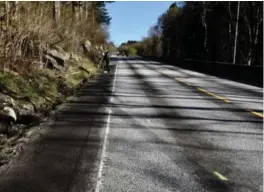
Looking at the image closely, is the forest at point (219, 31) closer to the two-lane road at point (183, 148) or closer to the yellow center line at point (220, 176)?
the two-lane road at point (183, 148)

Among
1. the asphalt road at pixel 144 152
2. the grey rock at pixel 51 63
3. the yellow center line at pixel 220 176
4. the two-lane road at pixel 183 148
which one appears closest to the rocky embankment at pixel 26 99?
the grey rock at pixel 51 63

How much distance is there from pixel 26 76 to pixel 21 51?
1.46 metres

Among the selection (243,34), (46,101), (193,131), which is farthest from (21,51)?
(243,34)

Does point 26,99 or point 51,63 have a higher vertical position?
point 51,63

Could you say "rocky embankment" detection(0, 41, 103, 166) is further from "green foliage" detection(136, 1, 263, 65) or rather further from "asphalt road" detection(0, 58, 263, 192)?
"green foliage" detection(136, 1, 263, 65)

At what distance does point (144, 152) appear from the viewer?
6.91 meters

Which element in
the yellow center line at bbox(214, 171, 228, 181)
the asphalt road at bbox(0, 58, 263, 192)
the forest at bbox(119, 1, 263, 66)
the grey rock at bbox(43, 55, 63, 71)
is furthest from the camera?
the forest at bbox(119, 1, 263, 66)

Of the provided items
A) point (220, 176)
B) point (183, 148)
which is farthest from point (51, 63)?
point (220, 176)

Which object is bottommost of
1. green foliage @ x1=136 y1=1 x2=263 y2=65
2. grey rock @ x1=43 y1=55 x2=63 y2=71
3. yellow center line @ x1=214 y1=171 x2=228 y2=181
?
yellow center line @ x1=214 y1=171 x2=228 y2=181

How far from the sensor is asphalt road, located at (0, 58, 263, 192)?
17.7 feet

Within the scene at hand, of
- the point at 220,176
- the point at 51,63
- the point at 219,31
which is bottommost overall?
the point at 220,176

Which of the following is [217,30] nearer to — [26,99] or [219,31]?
[219,31]

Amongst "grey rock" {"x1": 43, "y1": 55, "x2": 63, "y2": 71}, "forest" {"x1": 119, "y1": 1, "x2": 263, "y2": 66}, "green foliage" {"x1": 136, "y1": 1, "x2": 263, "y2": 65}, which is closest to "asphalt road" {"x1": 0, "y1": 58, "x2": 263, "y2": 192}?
"grey rock" {"x1": 43, "y1": 55, "x2": 63, "y2": 71}

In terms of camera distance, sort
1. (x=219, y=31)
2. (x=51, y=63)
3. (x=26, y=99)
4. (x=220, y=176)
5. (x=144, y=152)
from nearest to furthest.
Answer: (x=220, y=176)
(x=144, y=152)
(x=26, y=99)
(x=51, y=63)
(x=219, y=31)
